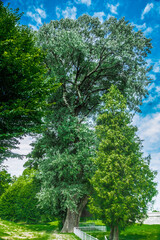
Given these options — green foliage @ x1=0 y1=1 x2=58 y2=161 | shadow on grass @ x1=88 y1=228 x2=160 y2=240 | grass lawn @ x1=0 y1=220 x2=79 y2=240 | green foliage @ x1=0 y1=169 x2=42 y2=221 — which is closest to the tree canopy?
grass lawn @ x1=0 y1=220 x2=79 y2=240

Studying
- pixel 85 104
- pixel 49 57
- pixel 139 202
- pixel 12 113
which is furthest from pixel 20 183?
pixel 12 113

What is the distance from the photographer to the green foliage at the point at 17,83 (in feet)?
29.2

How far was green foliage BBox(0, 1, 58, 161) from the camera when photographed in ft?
29.2

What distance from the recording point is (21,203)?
1357 inches

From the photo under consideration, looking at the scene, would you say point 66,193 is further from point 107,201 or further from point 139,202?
point 139,202

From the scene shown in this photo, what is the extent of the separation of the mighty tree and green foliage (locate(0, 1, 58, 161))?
22.9 ft

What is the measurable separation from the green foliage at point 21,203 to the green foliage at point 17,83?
84.4 feet

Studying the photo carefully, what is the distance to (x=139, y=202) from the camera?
12.6m

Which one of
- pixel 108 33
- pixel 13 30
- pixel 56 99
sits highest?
pixel 108 33

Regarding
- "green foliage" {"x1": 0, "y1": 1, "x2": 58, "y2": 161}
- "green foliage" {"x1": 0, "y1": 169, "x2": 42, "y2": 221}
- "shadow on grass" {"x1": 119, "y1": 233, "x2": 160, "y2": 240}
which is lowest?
"shadow on grass" {"x1": 119, "y1": 233, "x2": 160, "y2": 240}

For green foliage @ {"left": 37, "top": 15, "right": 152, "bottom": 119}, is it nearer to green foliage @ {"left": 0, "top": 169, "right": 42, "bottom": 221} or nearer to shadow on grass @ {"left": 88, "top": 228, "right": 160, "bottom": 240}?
shadow on grass @ {"left": 88, "top": 228, "right": 160, "bottom": 240}

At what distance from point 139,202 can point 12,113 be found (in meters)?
9.96

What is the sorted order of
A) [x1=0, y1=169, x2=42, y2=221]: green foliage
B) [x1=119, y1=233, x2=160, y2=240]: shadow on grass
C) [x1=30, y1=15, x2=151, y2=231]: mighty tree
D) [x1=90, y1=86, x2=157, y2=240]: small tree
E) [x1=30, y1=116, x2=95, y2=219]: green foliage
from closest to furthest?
[x1=90, y1=86, x2=157, y2=240]: small tree < [x1=119, y1=233, x2=160, y2=240]: shadow on grass < [x1=30, y1=116, x2=95, y2=219]: green foliage < [x1=30, y1=15, x2=151, y2=231]: mighty tree < [x1=0, y1=169, x2=42, y2=221]: green foliage

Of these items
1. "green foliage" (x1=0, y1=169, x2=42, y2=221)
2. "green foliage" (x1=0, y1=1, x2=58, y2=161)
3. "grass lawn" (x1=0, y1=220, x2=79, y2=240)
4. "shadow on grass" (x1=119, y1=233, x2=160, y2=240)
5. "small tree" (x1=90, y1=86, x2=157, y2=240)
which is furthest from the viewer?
"green foliage" (x1=0, y1=169, x2=42, y2=221)
